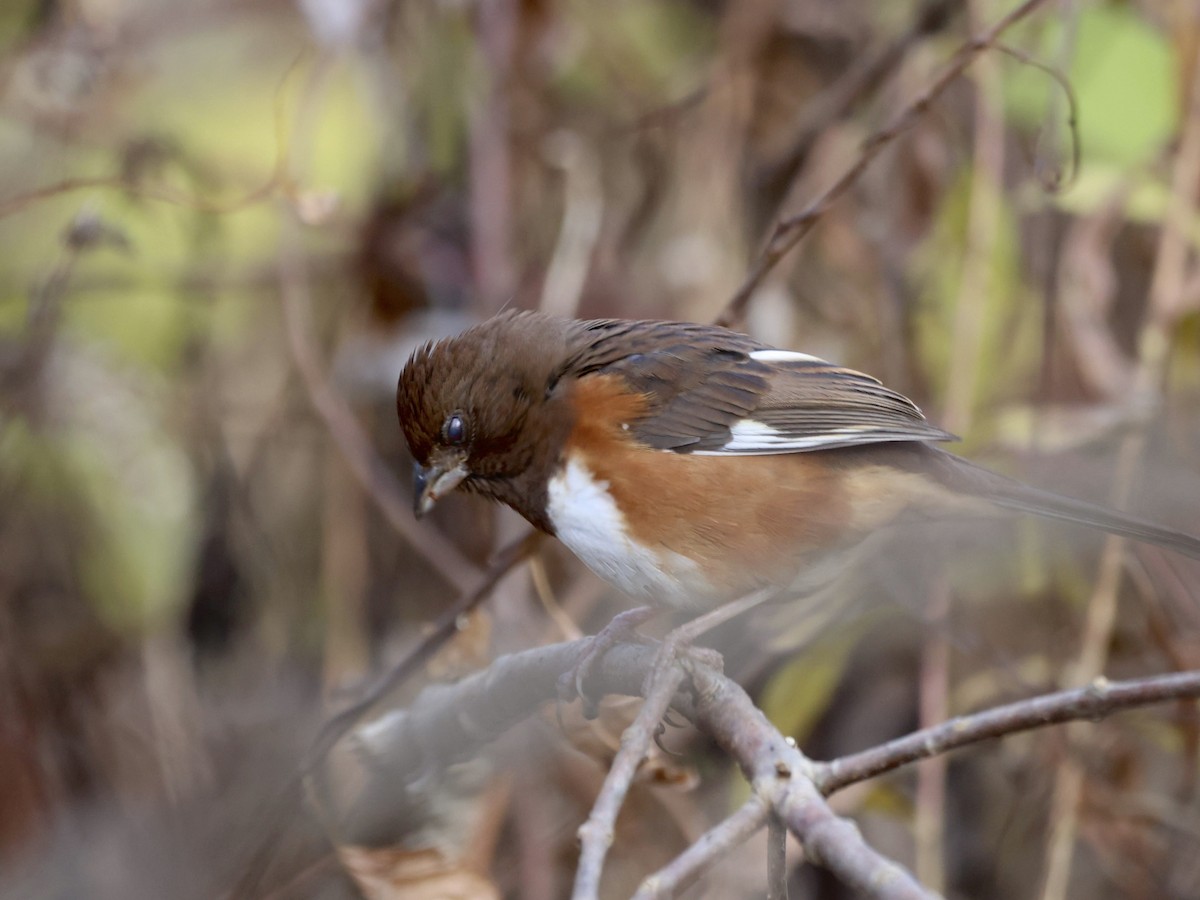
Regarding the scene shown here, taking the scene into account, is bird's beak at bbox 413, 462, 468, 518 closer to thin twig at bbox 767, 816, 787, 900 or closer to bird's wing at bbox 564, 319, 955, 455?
bird's wing at bbox 564, 319, 955, 455

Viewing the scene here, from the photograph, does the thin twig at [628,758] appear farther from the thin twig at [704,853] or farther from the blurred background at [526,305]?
the blurred background at [526,305]

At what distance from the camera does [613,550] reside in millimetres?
2391

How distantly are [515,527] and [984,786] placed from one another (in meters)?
1.90

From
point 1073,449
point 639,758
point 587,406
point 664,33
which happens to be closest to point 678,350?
point 587,406

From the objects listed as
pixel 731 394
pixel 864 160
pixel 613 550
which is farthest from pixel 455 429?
pixel 864 160

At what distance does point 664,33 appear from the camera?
5.09m

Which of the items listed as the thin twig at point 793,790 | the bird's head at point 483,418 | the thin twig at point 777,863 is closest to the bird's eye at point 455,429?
the bird's head at point 483,418

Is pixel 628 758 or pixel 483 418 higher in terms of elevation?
pixel 483 418

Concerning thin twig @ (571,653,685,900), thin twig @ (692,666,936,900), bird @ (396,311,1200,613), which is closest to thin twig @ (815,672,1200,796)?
thin twig @ (692,666,936,900)

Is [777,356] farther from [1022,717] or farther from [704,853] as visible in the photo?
[704,853]

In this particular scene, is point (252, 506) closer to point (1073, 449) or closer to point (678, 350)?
point (678, 350)

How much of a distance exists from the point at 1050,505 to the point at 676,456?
2.39 feet

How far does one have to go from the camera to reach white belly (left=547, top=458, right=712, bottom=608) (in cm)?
240

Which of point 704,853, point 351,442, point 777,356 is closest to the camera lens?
point 704,853
